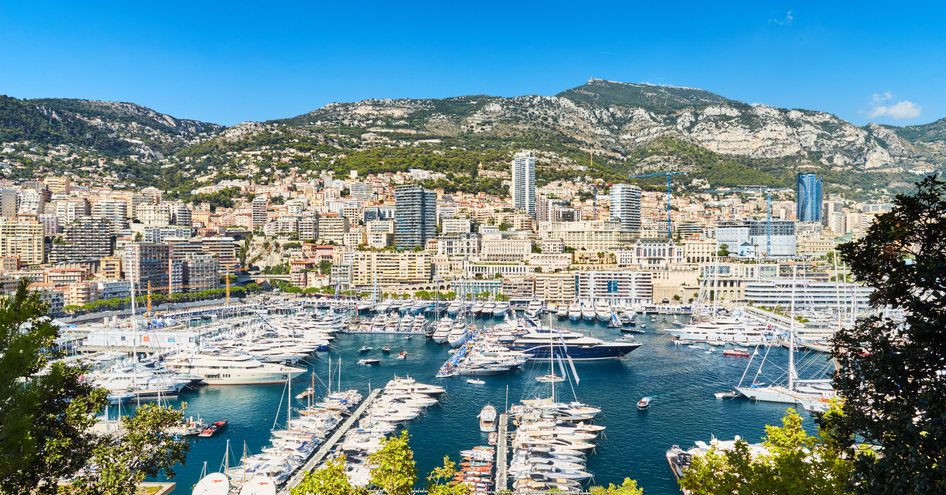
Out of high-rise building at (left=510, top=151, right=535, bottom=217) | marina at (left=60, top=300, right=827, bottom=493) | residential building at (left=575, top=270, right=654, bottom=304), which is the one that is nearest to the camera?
marina at (left=60, top=300, right=827, bottom=493)

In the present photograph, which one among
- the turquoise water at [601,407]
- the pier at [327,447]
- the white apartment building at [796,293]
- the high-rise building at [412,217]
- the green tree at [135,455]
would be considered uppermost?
the high-rise building at [412,217]

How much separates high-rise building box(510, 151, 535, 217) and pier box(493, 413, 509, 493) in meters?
62.0

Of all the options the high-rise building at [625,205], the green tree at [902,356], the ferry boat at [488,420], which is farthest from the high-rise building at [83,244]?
the green tree at [902,356]

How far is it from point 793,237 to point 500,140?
50214 millimetres

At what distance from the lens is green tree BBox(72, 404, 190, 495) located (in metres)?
6.30

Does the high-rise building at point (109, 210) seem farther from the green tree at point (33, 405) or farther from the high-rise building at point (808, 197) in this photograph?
the high-rise building at point (808, 197)

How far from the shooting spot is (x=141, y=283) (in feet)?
162

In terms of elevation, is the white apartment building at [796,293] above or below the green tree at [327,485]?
below

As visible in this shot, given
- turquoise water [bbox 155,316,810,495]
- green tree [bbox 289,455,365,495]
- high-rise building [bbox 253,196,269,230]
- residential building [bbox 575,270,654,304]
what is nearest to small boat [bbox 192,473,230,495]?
green tree [bbox 289,455,365,495]

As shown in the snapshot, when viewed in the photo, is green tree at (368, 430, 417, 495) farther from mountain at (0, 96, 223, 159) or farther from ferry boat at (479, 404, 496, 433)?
mountain at (0, 96, 223, 159)

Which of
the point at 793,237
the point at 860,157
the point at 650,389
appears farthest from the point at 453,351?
the point at 860,157

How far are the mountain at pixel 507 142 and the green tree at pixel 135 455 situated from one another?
7764cm

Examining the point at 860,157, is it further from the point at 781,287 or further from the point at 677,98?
the point at 781,287

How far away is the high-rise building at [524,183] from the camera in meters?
81.7
